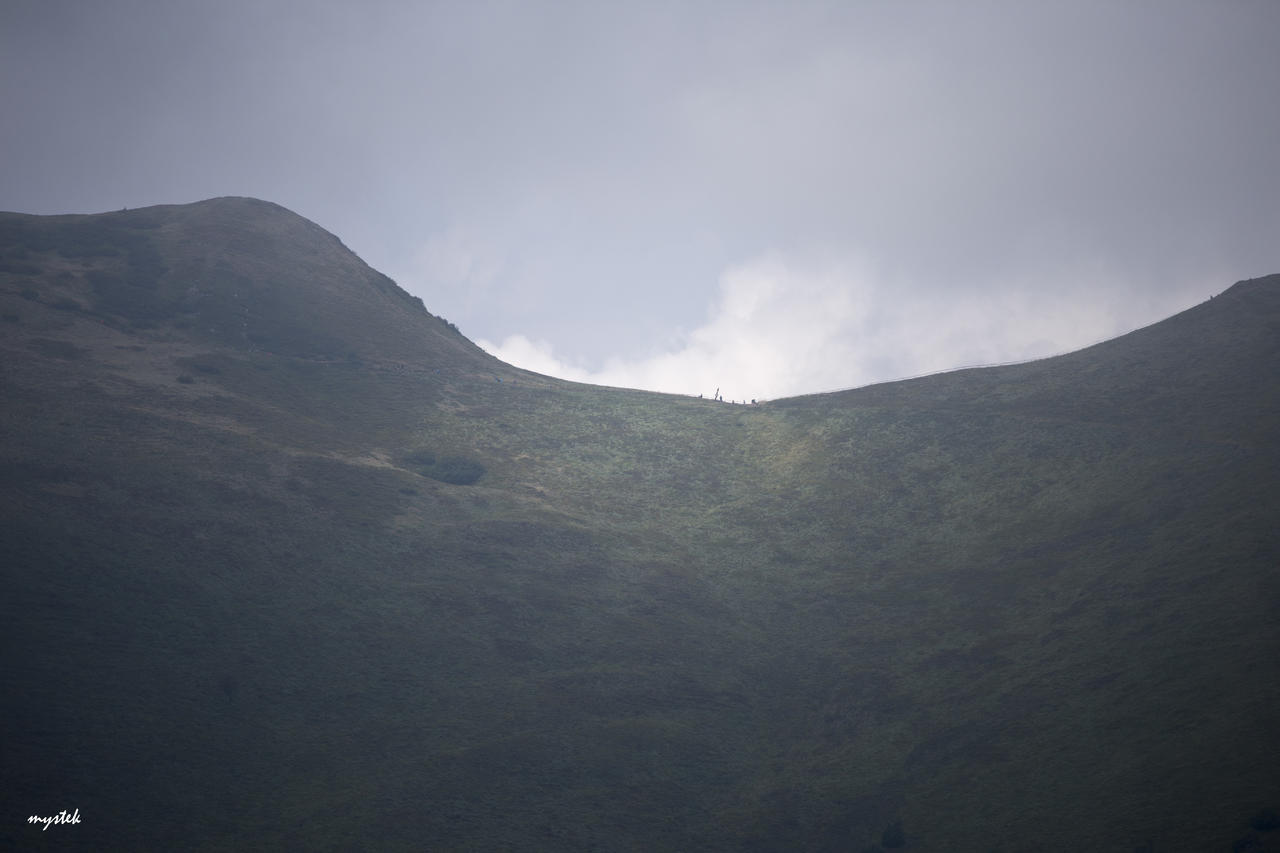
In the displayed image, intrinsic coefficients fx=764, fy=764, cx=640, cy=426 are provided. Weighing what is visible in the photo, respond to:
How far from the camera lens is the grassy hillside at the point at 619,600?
3122 cm

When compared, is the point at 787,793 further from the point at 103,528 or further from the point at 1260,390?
the point at 1260,390

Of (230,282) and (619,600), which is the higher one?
(230,282)

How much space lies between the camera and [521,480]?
65938mm

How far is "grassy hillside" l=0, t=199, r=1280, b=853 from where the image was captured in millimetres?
31219

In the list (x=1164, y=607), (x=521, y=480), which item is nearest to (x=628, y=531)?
(x=521, y=480)

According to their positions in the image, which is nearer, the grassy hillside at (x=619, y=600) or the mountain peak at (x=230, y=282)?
the grassy hillside at (x=619, y=600)

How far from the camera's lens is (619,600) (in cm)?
5119

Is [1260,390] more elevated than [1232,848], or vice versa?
[1260,390]

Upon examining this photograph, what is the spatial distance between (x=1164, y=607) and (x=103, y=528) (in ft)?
187

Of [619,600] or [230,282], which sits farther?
[230,282]

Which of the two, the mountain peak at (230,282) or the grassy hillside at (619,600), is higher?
the mountain peak at (230,282)

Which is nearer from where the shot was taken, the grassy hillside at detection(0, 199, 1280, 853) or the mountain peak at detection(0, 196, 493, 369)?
the grassy hillside at detection(0, 199, 1280, 853)

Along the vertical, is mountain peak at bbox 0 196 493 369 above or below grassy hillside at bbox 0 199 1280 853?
above

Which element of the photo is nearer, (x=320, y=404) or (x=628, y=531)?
(x=628, y=531)
